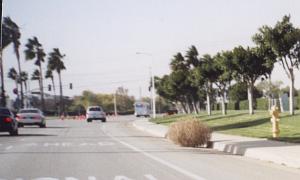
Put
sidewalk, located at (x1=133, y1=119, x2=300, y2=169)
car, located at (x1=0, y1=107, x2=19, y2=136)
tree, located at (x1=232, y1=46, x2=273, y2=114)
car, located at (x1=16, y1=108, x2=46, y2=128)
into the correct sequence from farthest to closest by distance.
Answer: car, located at (x1=16, y1=108, x2=46, y2=128) → tree, located at (x1=232, y1=46, x2=273, y2=114) → car, located at (x1=0, y1=107, x2=19, y2=136) → sidewalk, located at (x1=133, y1=119, x2=300, y2=169)

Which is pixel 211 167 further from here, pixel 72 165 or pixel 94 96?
pixel 94 96

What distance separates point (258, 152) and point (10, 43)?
83.6m

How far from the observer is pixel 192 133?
24.2 metres

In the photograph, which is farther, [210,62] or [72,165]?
[210,62]

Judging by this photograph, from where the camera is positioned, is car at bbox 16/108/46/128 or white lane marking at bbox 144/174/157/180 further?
car at bbox 16/108/46/128

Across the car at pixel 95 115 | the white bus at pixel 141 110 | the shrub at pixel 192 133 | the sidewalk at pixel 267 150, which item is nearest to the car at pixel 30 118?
the car at pixel 95 115

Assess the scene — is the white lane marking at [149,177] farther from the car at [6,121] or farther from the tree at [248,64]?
the tree at [248,64]

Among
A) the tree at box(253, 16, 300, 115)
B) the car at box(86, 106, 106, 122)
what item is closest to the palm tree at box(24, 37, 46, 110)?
the car at box(86, 106, 106, 122)

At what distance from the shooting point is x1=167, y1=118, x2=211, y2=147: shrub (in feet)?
79.5

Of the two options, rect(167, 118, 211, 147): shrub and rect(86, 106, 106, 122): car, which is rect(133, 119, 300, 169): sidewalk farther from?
rect(86, 106, 106, 122): car

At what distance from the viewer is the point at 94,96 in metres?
189

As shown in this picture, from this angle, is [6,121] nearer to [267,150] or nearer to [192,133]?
[192,133]

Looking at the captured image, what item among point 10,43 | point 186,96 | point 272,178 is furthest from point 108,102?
point 272,178

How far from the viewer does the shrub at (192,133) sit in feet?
79.5
